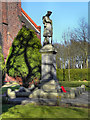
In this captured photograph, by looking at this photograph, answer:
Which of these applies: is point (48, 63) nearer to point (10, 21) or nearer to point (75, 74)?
point (75, 74)

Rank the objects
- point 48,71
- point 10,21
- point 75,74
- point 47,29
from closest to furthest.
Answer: point 48,71, point 47,29, point 10,21, point 75,74

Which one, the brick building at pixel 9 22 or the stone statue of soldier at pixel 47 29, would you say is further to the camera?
the brick building at pixel 9 22

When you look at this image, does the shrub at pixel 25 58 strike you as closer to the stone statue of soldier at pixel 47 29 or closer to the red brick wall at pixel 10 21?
the stone statue of soldier at pixel 47 29

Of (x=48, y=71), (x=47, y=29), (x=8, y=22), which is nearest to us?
(x=48, y=71)

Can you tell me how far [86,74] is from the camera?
2447 cm

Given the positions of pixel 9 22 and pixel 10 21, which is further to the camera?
pixel 10 21

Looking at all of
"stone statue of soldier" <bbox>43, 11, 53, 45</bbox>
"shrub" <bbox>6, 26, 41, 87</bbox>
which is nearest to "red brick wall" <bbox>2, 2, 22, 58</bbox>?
"shrub" <bbox>6, 26, 41, 87</bbox>

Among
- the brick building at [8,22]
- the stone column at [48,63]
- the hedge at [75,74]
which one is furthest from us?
the hedge at [75,74]

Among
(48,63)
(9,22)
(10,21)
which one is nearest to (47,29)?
(48,63)

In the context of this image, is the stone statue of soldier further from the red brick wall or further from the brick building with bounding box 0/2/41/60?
the red brick wall

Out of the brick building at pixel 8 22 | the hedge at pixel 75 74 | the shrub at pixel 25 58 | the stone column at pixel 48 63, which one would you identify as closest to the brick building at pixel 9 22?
the brick building at pixel 8 22

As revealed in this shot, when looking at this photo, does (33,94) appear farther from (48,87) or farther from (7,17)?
(7,17)

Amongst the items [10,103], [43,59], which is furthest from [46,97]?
[43,59]

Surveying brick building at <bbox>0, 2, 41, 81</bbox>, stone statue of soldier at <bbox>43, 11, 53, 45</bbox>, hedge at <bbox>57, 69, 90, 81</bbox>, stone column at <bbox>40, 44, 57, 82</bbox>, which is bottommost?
hedge at <bbox>57, 69, 90, 81</bbox>
